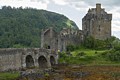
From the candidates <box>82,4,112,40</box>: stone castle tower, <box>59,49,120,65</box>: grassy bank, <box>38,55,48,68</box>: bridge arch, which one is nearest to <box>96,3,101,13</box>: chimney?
<box>82,4,112,40</box>: stone castle tower

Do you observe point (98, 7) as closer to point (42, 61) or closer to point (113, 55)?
point (113, 55)

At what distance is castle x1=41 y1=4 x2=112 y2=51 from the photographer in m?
88.2

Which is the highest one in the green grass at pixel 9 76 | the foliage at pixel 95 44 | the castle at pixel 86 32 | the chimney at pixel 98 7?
the chimney at pixel 98 7

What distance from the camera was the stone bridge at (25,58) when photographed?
188 feet

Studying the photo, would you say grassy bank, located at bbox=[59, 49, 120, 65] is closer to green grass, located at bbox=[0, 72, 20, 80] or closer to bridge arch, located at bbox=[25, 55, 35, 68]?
bridge arch, located at bbox=[25, 55, 35, 68]

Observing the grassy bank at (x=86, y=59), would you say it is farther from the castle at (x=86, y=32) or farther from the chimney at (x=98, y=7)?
the chimney at (x=98, y=7)

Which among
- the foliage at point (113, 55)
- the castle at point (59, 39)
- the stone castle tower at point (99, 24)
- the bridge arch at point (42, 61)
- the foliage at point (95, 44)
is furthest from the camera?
the stone castle tower at point (99, 24)

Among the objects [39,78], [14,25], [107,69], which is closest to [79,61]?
[107,69]

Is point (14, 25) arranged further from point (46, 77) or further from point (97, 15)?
point (46, 77)

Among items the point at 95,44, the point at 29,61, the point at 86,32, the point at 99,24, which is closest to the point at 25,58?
the point at 29,61

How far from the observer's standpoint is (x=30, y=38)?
153 meters

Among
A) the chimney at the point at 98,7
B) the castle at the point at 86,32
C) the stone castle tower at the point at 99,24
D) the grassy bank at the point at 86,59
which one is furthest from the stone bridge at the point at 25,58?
the chimney at the point at 98,7

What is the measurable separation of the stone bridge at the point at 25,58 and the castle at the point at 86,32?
44.3 feet

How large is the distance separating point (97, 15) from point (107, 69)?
→ 35.5 m
